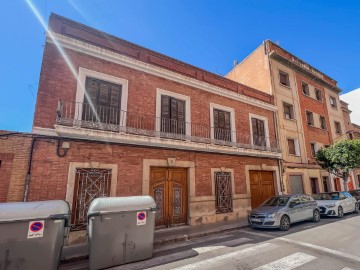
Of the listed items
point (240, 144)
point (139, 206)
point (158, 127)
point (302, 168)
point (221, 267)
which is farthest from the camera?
point (302, 168)

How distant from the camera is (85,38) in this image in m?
7.92

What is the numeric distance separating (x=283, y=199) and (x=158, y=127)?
21.0 feet

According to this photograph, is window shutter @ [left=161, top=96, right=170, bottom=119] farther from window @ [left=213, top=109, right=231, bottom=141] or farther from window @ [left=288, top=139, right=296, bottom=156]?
window @ [left=288, top=139, right=296, bottom=156]

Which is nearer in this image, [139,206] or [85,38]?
[139,206]

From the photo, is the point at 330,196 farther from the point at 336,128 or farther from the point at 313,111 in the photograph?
the point at 336,128

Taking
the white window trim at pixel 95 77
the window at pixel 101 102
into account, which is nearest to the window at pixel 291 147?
the white window trim at pixel 95 77

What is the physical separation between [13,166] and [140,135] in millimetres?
4032

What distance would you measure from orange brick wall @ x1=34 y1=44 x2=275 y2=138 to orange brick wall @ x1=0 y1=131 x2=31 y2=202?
2.65 ft

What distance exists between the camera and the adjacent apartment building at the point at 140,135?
6.74 metres

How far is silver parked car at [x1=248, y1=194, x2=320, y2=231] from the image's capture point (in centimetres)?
773

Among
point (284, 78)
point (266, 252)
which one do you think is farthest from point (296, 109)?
point (266, 252)

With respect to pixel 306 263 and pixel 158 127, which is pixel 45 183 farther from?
pixel 306 263

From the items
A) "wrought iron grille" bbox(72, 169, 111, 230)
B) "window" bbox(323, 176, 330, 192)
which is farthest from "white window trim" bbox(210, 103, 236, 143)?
"window" bbox(323, 176, 330, 192)

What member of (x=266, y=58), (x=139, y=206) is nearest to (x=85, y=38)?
(x=139, y=206)
